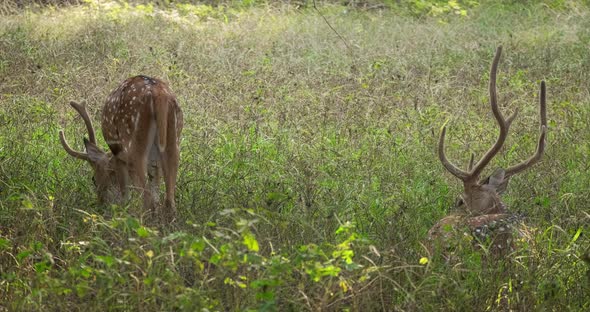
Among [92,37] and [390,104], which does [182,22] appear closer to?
[92,37]

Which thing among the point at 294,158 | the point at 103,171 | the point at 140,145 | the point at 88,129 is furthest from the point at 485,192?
the point at 88,129

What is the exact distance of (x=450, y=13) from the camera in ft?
52.0

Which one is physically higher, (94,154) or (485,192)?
(485,192)

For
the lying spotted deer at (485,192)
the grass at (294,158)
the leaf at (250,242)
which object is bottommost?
the grass at (294,158)

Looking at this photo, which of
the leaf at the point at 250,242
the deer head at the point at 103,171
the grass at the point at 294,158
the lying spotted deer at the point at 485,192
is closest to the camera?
the leaf at the point at 250,242

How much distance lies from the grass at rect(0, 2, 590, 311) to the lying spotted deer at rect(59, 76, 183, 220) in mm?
195

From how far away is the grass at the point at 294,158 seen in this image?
4664mm

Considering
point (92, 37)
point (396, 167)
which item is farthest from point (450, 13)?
point (396, 167)

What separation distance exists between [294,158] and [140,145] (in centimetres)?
141

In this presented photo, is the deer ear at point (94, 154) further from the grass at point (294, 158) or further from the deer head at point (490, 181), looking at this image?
the deer head at point (490, 181)

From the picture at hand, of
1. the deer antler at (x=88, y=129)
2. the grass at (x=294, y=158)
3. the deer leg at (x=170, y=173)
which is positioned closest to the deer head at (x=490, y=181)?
the grass at (x=294, y=158)

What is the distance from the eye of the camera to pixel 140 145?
638cm

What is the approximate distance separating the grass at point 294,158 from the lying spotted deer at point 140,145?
0.20 meters

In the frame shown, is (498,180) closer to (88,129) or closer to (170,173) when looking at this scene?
(170,173)
